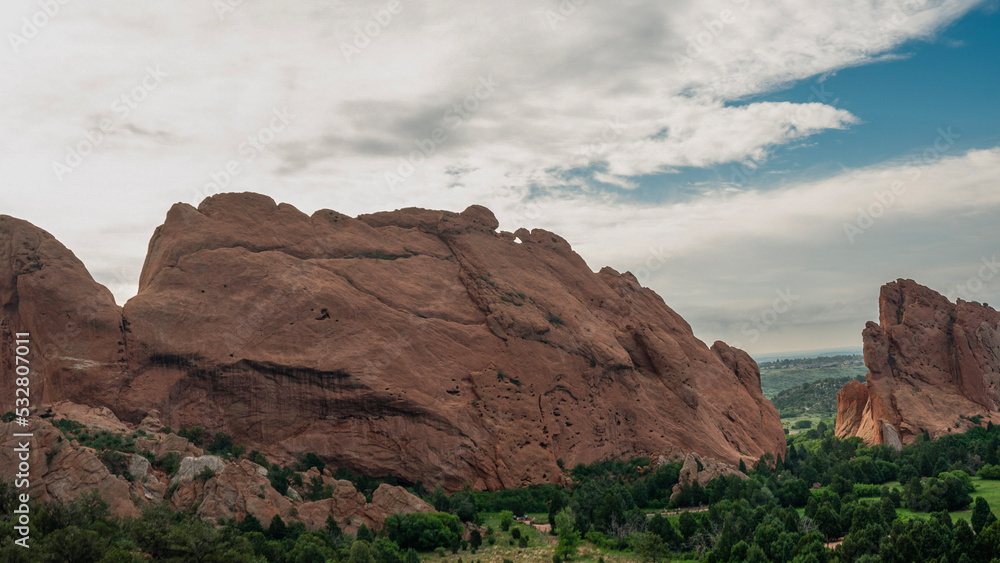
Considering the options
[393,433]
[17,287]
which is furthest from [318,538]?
[17,287]

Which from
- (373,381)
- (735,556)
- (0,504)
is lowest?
(735,556)

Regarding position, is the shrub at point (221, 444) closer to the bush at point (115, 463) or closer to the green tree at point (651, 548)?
the bush at point (115, 463)

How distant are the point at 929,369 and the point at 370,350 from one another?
78.6 metres

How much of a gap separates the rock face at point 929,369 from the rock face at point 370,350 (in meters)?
18.8

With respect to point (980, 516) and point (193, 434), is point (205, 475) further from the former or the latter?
point (980, 516)

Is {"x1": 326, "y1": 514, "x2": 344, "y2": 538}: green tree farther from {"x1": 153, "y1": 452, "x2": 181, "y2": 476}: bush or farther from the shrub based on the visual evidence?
the shrub

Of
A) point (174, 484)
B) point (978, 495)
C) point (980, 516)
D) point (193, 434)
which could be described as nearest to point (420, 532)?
point (174, 484)

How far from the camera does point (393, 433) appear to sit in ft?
218

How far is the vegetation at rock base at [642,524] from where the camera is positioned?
41594 mm

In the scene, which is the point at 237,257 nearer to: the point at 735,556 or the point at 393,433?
the point at 393,433

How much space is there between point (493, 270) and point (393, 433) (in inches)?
1044

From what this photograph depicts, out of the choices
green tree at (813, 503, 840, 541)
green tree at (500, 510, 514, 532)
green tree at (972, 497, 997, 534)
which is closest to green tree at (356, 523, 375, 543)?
green tree at (500, 510, 514, 532)

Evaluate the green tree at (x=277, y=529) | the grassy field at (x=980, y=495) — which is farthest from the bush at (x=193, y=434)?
the grassy field at (x=980, y=495)

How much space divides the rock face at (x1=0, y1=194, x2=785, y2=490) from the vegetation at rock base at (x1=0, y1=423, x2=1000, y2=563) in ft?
14.2
